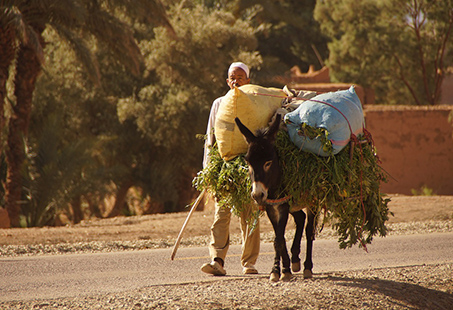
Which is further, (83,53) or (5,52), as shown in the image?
(83,53)

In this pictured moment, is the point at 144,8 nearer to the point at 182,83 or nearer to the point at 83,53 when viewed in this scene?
the point at 83,53

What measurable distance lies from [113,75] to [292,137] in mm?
19817

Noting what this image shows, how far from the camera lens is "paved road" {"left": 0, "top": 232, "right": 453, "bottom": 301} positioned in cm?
722

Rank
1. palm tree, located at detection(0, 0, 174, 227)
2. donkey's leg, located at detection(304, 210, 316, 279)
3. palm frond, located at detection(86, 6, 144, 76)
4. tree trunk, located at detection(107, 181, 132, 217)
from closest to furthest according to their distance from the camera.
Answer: donkey's leg, located at detection(304, 210, 316, 279), palm tree, located at detection(0, 0, 174, 227), palm frond, located at detection(86, 6, 144, 76), tree trunk, located at detection(107, 181, 132, 217)

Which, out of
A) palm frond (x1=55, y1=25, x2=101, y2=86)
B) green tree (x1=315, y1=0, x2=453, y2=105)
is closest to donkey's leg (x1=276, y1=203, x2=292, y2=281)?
palm frond (x1=55, y1=25, x2=101, y2=86)

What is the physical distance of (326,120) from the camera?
21.5 ft

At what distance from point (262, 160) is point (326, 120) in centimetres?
80

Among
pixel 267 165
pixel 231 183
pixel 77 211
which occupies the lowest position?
pixel 77 211

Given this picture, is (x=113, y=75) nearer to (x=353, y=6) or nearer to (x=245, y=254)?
(x=353, y=6)

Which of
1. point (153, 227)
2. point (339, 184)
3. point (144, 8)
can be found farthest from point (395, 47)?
point (339, 184)

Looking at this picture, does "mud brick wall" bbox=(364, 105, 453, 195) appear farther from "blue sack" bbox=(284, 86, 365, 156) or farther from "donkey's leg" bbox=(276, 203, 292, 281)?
"donkey's leg" bbox=(276, 203, 292, 281)

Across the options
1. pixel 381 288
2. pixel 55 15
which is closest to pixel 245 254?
pixel 381 288

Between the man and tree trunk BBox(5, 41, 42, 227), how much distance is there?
38.3 ft

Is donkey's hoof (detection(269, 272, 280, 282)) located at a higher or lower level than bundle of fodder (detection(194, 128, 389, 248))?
lower
